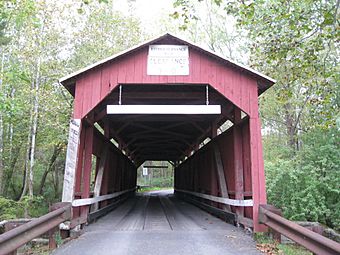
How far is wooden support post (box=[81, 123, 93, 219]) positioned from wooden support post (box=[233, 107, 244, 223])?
317 centimetres

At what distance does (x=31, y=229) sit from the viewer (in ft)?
12.3

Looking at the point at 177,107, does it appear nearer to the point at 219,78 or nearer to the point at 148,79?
the point at 148,79

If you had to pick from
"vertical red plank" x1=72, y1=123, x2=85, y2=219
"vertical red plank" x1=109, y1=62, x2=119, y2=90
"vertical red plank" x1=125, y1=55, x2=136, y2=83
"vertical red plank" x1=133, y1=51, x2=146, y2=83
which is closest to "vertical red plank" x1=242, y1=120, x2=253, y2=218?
"vertical red plank" x1=133, y1=51, x2=146, y2=83

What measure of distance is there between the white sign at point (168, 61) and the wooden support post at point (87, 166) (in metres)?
2.04

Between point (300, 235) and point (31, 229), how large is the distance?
10.8 feet

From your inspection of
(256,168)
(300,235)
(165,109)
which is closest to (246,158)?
(256,168)

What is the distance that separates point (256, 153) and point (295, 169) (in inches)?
153

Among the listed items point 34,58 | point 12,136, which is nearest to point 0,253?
point 34,58

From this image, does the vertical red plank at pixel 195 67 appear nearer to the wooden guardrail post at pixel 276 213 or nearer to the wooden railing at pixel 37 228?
the wooden guardrail post at pixel 276 213

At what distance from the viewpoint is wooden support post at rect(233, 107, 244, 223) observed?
21.0 feet

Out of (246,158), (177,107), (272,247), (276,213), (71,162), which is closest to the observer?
(272,247)

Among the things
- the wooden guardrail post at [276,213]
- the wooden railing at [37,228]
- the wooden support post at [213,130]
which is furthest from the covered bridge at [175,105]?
the wooden support post at [213,130]

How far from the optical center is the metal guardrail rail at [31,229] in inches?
122

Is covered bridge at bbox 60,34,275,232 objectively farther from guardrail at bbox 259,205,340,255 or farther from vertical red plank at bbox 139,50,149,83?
guardrail at bbox 259,205,340,255
